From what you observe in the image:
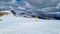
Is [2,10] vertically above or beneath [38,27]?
above

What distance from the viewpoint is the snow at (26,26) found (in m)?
1.13

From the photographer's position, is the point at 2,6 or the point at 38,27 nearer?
the point at 38,27

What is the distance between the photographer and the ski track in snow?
1.13 metres

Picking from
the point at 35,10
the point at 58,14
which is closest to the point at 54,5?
the point at 58,14

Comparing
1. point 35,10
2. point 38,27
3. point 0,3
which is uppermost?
point 0,3

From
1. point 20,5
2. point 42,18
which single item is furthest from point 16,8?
point 42,18

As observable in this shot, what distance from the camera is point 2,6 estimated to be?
4.16ft

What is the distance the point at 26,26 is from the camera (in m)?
1.17

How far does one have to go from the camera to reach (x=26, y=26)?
1170 millimetres

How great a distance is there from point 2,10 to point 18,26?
0.30 meters

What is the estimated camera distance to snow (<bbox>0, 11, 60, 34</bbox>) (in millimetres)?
1129

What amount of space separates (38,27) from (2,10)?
0.51m

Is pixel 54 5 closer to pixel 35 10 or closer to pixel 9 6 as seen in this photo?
pixel 35 10

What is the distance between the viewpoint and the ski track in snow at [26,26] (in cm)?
113
